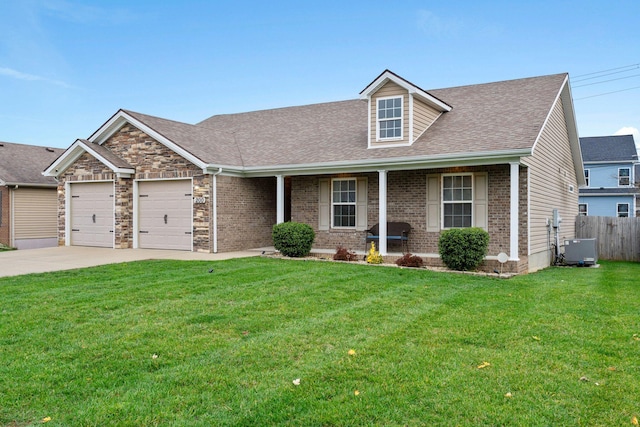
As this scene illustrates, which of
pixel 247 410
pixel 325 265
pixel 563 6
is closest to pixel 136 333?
pixel 247 410

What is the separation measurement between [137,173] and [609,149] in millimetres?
Answer: 32681

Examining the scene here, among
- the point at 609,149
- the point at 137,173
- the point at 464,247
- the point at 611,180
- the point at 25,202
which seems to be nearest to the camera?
A: the point at 464,247

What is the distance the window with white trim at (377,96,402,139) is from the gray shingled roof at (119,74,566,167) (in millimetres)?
587

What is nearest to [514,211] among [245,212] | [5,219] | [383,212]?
[383,212]

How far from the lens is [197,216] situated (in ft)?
49.6

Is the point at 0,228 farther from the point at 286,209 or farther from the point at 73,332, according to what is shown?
the point at 73,332

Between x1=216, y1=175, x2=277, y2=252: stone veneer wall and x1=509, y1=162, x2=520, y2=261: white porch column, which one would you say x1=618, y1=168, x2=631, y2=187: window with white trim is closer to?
x1=509, y1=162, x2=520, y2=261: white porch column

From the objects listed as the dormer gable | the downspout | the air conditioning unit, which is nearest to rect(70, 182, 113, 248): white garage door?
the downspout

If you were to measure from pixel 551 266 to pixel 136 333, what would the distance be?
528 inches

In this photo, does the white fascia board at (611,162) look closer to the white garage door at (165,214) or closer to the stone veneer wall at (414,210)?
the stone veneer wall at (414,210)

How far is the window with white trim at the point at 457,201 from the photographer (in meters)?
13.3

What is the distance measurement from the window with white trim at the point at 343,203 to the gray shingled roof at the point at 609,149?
85.8 feet

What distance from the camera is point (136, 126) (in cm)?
1598

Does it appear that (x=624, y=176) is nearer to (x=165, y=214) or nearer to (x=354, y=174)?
(x=354, y=174)
